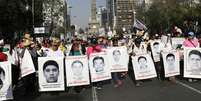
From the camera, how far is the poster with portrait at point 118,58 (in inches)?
938

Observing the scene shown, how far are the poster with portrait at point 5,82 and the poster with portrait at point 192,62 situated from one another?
292 inches

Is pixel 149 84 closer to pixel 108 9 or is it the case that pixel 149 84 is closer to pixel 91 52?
pixel 91 52

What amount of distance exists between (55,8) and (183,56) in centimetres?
7536

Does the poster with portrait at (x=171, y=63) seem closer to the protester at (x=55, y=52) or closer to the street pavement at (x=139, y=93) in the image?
the street pavement at (x=139, y=93)

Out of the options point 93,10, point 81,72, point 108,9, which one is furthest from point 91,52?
point 93,10

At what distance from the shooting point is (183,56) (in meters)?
22.4

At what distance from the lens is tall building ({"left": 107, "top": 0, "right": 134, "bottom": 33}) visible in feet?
457

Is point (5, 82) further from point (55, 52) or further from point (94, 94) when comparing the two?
point (94, 94)

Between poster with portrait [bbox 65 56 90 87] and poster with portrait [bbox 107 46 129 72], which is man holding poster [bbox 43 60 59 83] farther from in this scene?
poster with portrait [bbox 107 46 129 72]

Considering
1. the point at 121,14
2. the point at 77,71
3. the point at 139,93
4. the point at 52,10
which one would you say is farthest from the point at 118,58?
the point at 121,14

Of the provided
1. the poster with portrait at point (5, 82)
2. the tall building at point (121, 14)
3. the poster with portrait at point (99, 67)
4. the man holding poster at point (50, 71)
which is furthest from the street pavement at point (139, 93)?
the tall building at point (121, 14)

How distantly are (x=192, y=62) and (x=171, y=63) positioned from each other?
89 cm

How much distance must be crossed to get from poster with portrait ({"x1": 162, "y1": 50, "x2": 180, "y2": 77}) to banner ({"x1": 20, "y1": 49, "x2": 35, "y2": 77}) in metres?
5.55

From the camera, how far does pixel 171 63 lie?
73.4 ft
